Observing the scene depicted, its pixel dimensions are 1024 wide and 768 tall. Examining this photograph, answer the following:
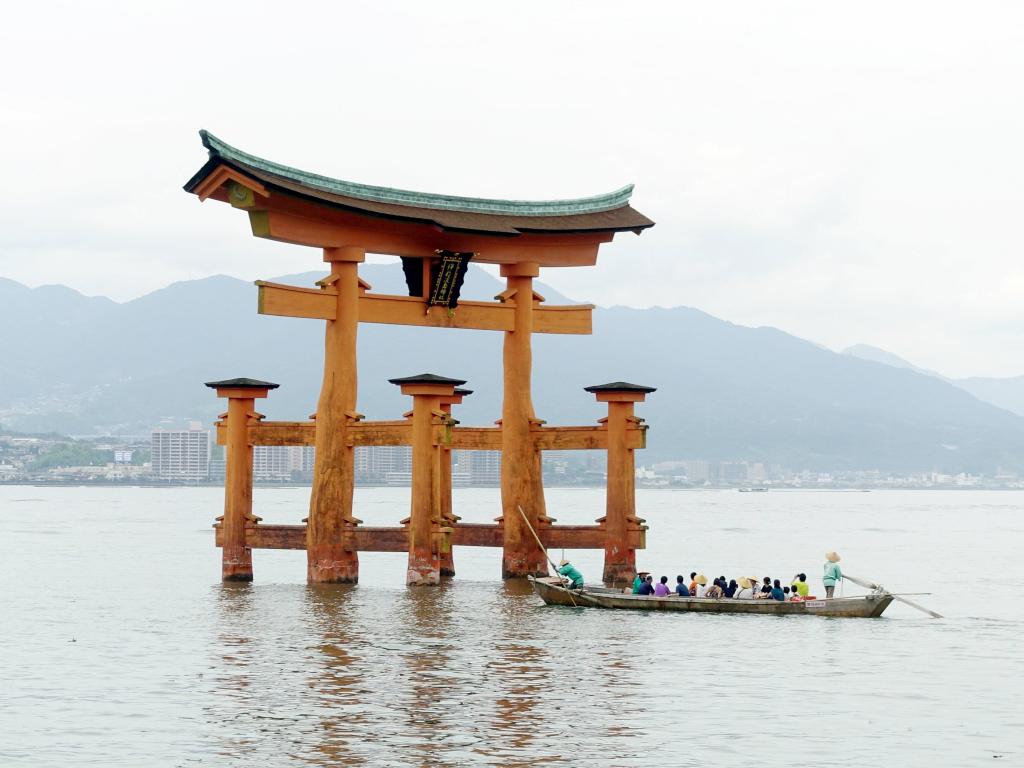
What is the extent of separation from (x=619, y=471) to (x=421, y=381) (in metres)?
6.09

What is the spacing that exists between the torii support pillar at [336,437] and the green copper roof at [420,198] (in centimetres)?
158

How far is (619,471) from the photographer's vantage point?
38062 mm

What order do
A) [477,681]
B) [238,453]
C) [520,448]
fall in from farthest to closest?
1. [520,448]
2. [238,453]
3. [477,681]

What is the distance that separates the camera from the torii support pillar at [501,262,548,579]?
39.2 metres

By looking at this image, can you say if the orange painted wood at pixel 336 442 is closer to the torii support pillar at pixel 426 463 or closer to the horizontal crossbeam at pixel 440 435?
the horizontal crossbeam at pixel 440 435

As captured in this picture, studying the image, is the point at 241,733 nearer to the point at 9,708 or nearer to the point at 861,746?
the point at 9,708

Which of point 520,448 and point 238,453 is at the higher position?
point 520,448

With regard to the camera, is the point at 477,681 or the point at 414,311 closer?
the point at 477,681

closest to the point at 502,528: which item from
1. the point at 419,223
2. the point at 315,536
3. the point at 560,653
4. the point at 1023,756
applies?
the point at 315,536

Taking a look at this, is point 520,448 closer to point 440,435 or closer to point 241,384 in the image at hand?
point 440,435

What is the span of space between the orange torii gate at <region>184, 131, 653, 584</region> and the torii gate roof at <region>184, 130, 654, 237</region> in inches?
1.7

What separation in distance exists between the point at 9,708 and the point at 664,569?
134 feet

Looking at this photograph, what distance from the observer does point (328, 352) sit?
36.2 m

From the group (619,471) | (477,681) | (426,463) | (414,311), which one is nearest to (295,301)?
(414,311)
